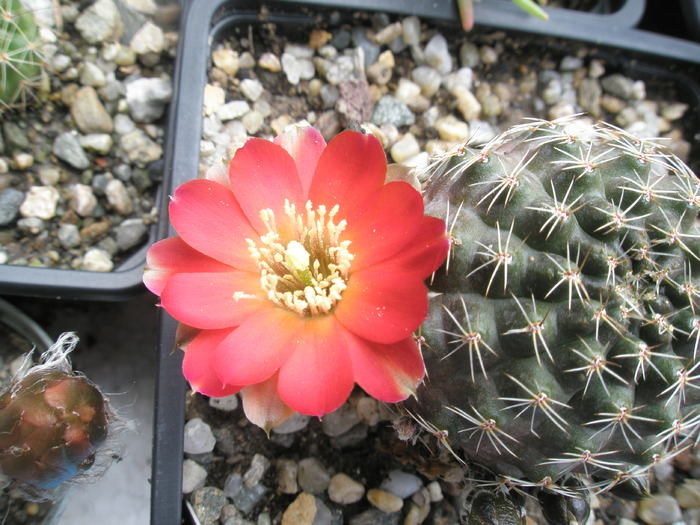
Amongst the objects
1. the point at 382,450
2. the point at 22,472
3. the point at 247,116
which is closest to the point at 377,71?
the point at 247,116

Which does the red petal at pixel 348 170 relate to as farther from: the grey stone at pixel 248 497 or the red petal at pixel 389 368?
the grey stone at pixel 248 497

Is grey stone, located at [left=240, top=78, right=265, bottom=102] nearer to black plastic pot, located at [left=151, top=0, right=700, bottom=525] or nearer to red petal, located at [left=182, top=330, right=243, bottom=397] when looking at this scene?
black plastic pot, located at [left=151, top=0, right=700, bottom=525]

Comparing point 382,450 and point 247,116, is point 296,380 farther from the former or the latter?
point 247,116

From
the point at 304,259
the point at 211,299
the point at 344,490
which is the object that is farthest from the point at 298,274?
the point at 344,490

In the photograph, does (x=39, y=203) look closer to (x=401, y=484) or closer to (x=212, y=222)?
(x=212, y=222)

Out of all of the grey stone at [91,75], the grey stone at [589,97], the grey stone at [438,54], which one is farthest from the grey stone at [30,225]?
the grey stone at [589,97]

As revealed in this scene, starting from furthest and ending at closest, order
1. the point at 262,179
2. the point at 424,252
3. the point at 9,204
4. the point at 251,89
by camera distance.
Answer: the point at 251,89
the point at 9,204
the point at 262,179
the point at 424,252

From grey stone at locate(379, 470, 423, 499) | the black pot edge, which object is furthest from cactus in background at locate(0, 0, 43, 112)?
the black pot edge
